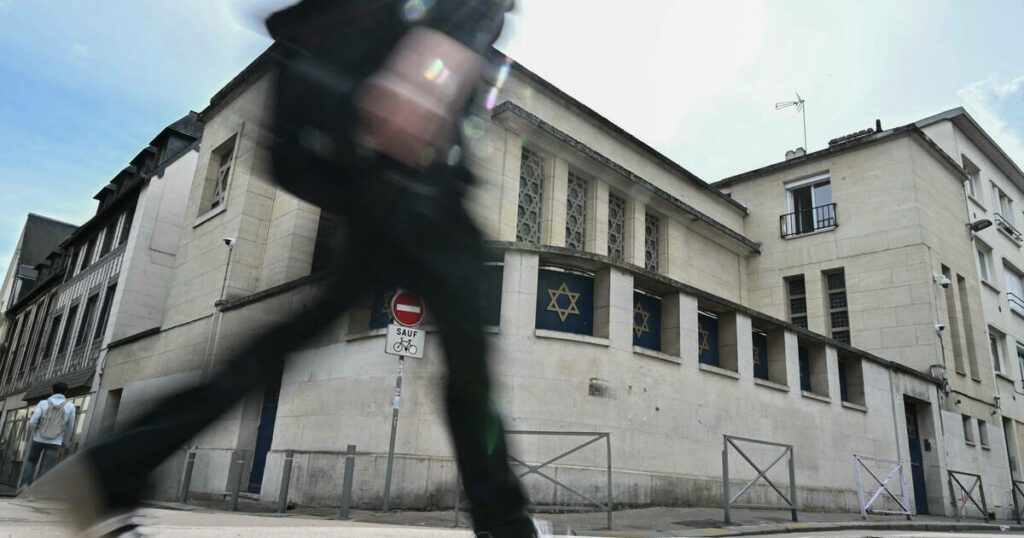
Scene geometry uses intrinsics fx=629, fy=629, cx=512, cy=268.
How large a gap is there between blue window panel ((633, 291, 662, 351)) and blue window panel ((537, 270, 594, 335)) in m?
0.96

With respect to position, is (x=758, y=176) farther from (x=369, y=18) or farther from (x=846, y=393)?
(x=369, y=18)

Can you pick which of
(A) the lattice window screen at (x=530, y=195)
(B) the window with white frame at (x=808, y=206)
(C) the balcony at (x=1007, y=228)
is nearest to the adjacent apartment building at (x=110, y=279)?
(A) the lattice window screen at (x=530, y=195)

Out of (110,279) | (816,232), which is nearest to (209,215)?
(110,279)

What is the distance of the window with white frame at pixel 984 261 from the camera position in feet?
81.3

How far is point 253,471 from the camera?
12.0m

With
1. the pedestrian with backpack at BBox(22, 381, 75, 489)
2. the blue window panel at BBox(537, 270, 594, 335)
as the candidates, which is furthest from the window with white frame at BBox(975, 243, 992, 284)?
the pedestrian with backpack at BBox(22, 381, 75, 489)

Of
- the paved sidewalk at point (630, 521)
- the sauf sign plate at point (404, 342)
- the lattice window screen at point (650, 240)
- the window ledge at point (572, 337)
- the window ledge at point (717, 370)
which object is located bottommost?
the paved sidewalk at point (630, 521)

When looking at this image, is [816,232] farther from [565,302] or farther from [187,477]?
[187,477]

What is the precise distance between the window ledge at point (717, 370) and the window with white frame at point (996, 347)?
1827cm

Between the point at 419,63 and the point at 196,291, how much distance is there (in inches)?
654

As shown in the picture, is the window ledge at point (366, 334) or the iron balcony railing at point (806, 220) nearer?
the window ledge at point (366, 334)

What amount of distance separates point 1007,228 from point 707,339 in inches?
893

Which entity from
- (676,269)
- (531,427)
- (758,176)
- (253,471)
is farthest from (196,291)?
(758,176)

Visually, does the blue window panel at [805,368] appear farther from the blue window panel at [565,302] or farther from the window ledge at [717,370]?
the blue window panel at [565,302]
